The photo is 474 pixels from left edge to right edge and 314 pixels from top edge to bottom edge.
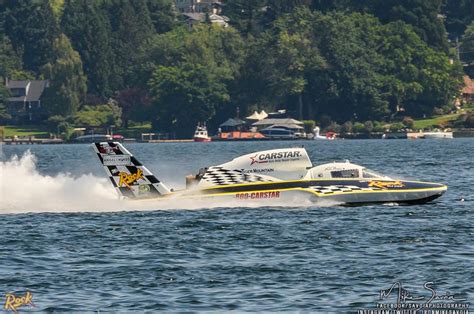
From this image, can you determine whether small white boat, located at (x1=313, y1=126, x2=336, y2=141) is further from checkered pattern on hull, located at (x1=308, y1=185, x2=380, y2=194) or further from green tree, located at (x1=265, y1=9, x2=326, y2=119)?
checkered pattern on hull, located at (x1=308, y1=185, x2=380, y2=194)

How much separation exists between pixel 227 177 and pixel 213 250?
11.1m

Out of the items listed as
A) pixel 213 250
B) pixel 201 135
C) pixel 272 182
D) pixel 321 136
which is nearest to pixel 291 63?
pixel 321 136

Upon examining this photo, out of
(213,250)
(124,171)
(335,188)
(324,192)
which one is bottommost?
(213,250)

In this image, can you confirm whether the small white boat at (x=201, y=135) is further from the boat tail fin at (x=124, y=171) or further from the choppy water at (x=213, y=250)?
the boat tail fin at (x=124, y=171)

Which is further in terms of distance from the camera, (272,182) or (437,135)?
(437,135)

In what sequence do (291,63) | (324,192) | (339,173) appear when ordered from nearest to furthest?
(339,173) < (324,192) < (291,63)

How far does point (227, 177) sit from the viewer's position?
174 feet

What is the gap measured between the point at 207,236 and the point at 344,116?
15545 centimetres

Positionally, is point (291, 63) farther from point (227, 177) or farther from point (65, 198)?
point (227, 177)

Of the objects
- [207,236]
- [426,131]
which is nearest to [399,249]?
[207,236]

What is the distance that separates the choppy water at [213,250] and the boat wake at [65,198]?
0.06m

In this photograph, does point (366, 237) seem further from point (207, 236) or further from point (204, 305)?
point (204, 305)

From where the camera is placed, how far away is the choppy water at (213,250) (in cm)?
3438

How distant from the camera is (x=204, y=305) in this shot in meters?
33.2
